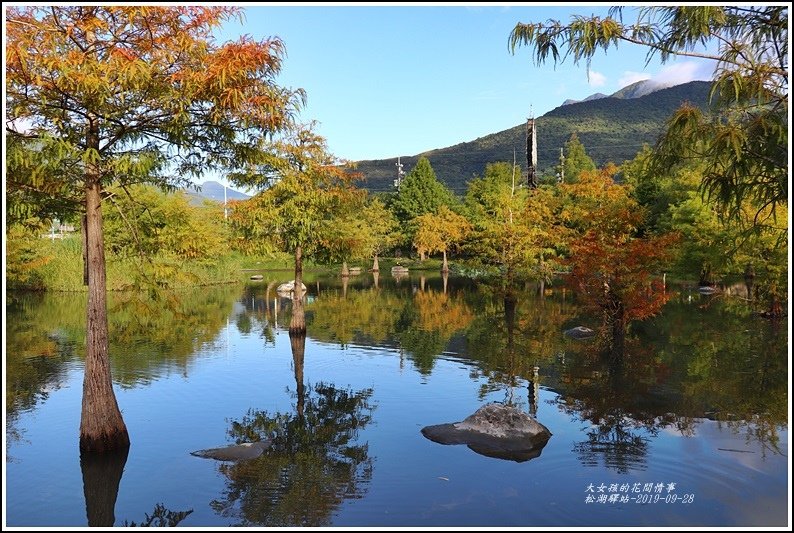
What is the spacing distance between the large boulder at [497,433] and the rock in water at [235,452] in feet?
10.7

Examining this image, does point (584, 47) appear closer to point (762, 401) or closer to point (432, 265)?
point (762, 401)

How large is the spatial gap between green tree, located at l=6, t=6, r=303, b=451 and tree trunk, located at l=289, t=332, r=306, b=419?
15.0 feet

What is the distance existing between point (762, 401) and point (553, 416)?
5196 mm

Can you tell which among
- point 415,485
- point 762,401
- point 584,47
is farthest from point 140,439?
point 762,401

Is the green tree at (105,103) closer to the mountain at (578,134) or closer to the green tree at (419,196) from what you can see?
the green tree at (419,196)

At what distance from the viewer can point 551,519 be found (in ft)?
27.2

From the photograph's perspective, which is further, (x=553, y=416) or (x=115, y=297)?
(x=115, y=297)

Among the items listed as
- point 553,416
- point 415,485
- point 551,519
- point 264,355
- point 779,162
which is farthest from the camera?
point 264,355

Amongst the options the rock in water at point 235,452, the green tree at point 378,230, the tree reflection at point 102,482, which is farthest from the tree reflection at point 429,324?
the green tree at point 378,230

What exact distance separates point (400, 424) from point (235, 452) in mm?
3569

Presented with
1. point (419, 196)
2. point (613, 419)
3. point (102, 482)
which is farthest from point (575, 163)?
point (102, 482)

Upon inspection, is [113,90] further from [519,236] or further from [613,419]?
[519,236]

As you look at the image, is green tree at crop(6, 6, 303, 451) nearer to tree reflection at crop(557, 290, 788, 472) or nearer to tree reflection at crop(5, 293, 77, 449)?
tree reflection at crop(5, 293, 77, 449)

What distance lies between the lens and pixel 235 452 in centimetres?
1093
